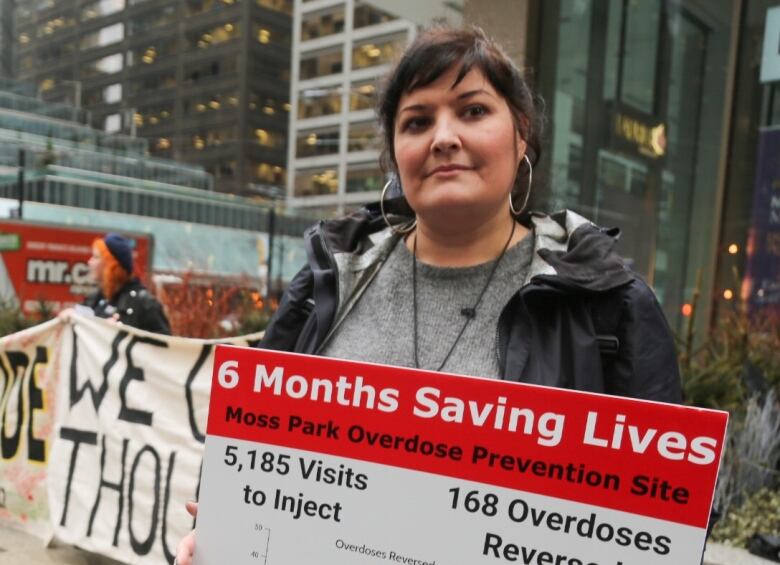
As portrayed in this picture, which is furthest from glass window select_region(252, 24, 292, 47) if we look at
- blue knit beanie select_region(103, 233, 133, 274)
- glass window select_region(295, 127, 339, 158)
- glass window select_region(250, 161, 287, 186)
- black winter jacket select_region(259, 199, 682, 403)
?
black winter jacket select_region(259, 199, 682, 403)

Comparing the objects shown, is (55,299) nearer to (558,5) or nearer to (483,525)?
(558,5)

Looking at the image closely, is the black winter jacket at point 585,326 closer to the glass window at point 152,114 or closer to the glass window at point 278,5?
the glass window at point 152,114

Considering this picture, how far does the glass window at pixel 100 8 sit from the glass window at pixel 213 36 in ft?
13.7

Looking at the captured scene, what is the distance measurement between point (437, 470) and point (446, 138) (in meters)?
0.62

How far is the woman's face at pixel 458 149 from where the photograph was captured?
133cm

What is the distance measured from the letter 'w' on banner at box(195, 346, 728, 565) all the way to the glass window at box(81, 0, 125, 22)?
4249 cm

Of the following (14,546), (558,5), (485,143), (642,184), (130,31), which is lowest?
(14,546)

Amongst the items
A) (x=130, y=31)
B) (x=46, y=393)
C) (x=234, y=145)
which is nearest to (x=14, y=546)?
(x=46, y=393)

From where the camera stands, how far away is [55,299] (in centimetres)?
960

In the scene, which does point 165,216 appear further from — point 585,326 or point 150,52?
point 150,52

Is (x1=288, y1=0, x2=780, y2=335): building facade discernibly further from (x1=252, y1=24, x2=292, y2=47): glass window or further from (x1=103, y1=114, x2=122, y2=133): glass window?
(x1=252, y1=24, x2=292, y2=47): glass window

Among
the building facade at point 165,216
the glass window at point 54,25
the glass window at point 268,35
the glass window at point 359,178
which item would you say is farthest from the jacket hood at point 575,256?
the glass window at point 268,35

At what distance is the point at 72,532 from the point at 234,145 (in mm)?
47978

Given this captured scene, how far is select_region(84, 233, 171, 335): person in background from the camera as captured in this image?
4848mm
